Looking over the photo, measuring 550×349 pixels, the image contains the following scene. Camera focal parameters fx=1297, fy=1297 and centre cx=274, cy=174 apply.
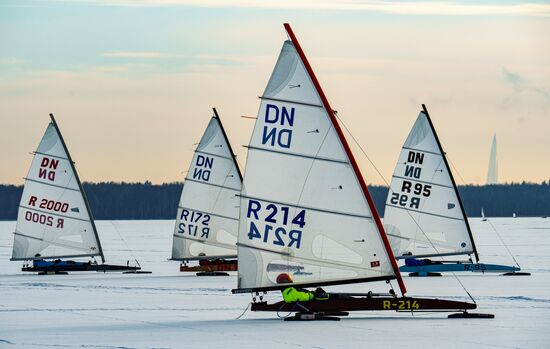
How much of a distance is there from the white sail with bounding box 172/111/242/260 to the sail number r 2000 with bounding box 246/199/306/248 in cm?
2396

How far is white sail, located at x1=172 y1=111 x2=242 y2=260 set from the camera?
53.7 meters

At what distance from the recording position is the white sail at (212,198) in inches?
2112

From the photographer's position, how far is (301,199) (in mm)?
28984

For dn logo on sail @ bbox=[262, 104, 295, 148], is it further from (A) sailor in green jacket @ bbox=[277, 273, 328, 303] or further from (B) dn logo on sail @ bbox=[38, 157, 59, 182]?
(B) dn logo on sail @ bbox=[38, 157, 59, 182]

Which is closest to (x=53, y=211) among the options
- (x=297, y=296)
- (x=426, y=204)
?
(x=426, y=204)

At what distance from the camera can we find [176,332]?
25.5 m

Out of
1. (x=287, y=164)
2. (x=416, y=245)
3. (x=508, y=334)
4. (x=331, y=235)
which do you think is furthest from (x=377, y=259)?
(x=416, y=245)

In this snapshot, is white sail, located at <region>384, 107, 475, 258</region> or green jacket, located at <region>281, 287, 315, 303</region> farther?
white sail, located at <region>384, 107, 475, 258</region>

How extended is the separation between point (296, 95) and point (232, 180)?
24992 mm

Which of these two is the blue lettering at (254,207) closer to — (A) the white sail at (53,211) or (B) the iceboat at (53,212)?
(B) the iceboat at (53,212)

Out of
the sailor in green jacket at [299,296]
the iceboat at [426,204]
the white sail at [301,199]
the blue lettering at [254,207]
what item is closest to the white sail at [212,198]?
the iceboat at [426,204]

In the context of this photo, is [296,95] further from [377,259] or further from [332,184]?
[377,259]

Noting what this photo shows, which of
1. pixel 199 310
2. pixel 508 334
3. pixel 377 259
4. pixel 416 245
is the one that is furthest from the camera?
pixel 416 245

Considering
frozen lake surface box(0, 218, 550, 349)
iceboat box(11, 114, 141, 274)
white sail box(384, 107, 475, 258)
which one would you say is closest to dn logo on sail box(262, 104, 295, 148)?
frozen lake surface box(0, 218, 550, 349)
